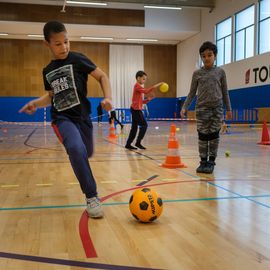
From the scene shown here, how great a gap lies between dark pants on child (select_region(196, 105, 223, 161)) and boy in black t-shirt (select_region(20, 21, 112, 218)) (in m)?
2.23

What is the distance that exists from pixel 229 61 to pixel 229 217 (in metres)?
20.8

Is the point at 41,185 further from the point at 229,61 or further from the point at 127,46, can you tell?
the point at 127,46

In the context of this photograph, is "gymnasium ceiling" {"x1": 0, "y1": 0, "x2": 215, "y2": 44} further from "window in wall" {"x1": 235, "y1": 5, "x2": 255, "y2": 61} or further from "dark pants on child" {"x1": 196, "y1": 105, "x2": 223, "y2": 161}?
"dark pants on child" {"x1": 196, "y1": 105, "x2": 223, "y2": 161}

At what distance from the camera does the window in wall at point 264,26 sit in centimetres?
1847

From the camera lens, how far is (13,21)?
23.2m

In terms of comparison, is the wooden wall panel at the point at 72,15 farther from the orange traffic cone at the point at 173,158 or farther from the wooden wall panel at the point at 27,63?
the orange traffic cone at the point at 173,158

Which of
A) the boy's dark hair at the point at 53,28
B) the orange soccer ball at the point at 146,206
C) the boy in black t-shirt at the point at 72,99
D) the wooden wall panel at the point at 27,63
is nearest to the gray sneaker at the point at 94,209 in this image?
the boy in black t-shirt at the point at 72,99

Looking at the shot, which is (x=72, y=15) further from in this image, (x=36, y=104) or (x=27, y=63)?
(x=36, y=104)

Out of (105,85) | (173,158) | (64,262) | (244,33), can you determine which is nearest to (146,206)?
(64,262)

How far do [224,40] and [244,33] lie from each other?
2.38 metres

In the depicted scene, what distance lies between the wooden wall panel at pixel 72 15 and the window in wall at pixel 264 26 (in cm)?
810

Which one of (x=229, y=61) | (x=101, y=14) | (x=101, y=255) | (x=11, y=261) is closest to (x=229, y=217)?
(x=101, y=255)

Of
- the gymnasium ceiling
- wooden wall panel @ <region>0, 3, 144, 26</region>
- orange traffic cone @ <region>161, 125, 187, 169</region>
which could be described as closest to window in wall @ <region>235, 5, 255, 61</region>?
the gymnasium ceiling

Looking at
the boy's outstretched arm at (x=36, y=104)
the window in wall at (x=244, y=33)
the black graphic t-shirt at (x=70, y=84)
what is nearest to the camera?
the black graphic t-shirt at (x=70, y=84)
